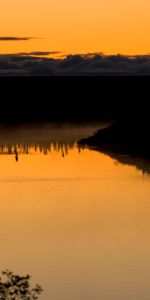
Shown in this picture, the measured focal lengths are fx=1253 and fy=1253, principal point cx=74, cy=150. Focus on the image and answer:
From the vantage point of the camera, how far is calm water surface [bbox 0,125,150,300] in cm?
2961

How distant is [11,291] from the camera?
71.6ft

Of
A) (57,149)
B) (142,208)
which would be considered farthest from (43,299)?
(57,149)

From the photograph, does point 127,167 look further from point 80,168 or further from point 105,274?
point 105,274

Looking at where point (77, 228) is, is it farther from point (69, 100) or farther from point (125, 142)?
point (69, 100)

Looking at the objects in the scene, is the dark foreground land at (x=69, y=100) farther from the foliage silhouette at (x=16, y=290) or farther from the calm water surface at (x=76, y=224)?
the foliage silhouette at (x=16, y=290)

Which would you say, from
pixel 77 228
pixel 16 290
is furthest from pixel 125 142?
pixel 16 290

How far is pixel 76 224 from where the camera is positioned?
37.6 metres

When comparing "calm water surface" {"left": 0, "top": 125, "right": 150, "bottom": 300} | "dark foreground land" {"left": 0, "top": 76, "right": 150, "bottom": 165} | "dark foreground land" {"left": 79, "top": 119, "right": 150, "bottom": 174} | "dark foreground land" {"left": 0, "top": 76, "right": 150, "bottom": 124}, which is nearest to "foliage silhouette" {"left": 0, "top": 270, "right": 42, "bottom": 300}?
"calm water surface" {"left": 0, "top": 125, "right": 150, "bottom": 300}

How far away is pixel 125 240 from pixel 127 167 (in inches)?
816

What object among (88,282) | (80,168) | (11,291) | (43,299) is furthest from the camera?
(80,168)

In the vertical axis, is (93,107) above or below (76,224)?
below

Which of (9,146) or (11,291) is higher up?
(11,291)

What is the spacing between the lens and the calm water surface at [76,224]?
2961cm

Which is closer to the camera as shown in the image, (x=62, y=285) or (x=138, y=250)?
(x=62, y=285)
